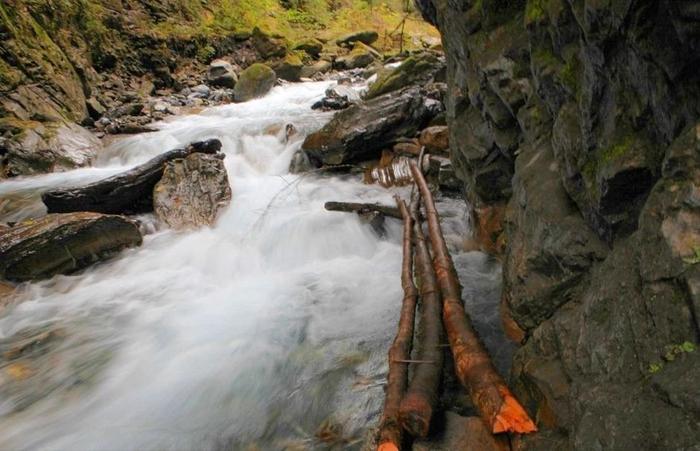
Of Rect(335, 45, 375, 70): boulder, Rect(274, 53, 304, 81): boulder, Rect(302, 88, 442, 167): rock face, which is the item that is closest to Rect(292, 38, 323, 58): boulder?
Rect(335, 45, 375, 70): boulder

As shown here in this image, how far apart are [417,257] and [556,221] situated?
7.18 ft

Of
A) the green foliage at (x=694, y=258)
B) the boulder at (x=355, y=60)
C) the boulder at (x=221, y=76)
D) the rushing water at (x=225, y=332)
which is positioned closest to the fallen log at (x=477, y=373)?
the rushing water at (x=225, y=332)

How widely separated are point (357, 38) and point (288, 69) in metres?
8.97

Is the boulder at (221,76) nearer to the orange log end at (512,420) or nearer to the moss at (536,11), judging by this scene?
the moss at (536,11)

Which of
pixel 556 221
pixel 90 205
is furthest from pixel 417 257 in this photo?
pixel 90 205

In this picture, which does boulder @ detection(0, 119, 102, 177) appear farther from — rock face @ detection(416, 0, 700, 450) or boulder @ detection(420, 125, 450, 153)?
rock face @ detection(416, 0, 700, 450)

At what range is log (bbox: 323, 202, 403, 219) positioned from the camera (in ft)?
23.0

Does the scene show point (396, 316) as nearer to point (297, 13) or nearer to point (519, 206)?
point (519, 206)

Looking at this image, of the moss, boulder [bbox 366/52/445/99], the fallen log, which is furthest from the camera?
boulder [bbox 366/52/445/99]

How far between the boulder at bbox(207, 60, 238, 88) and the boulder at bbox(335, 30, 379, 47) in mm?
10252

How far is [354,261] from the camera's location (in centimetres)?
654

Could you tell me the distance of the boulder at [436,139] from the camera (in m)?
8.52

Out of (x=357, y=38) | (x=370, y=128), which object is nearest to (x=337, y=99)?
(x=370, y=128)

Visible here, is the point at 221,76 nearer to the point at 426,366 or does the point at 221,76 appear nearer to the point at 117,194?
the point at 117,194
